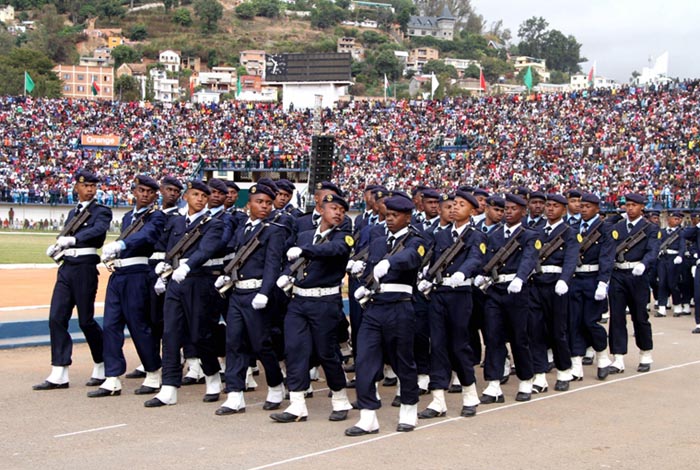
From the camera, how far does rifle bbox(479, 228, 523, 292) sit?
934 cm

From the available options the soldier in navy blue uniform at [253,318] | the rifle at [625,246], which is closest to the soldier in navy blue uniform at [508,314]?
the soldier in navy blue uniform at [253,318]

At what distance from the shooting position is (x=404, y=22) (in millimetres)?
196500

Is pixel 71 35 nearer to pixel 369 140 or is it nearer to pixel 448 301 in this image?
pixel 369 140

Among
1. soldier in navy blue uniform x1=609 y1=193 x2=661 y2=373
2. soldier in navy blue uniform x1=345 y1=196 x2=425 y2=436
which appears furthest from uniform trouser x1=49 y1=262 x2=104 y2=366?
soldier in navy blue uniform x1=609 y1=193 x2=661 y2=373

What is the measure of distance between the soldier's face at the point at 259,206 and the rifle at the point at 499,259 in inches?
88.8

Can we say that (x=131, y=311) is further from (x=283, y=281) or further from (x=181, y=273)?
(x=283, y=281)

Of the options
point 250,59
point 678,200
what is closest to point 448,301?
point 678,200

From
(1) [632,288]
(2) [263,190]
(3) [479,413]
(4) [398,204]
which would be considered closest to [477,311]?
(3) [479,413]

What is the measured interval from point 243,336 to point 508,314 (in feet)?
8.93

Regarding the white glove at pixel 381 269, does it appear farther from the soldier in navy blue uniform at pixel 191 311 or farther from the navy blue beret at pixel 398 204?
the soldier in navy blue uniform at pixel 191 311

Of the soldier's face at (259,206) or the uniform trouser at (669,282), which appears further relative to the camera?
the uniform trouser at (669,282)

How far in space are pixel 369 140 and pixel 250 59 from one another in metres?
108

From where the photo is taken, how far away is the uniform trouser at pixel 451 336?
860 cm

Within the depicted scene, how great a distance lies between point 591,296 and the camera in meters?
11.0
